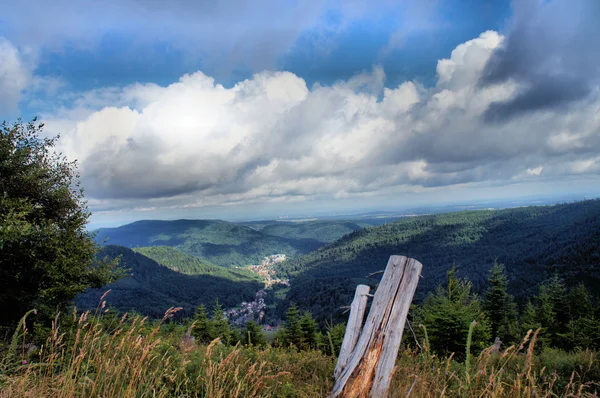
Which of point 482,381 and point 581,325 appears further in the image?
point 581,325

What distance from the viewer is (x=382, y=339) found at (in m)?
4.07

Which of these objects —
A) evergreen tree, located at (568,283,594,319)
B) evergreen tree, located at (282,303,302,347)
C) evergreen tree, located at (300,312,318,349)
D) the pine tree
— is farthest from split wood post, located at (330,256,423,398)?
evergreen tree, located at (568,283,594,319)

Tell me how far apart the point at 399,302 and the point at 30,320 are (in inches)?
554

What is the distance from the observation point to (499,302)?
3312 centimetres

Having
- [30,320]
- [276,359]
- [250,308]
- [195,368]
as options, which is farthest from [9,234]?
[250,308]

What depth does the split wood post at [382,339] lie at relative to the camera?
12.7ft

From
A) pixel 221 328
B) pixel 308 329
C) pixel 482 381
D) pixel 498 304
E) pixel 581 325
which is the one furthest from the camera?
pixel 498 304

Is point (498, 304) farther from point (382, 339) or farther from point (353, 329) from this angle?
point (382, 339)

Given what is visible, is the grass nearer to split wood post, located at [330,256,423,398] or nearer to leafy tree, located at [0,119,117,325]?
split wood post, located at [330,256,423,398]

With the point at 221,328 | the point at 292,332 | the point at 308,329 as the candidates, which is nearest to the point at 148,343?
the point at 221,328

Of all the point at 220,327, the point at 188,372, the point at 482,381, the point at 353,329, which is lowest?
the point at 220,327

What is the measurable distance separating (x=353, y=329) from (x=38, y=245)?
13571 mm

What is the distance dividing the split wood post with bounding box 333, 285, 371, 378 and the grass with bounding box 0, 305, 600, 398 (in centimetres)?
49

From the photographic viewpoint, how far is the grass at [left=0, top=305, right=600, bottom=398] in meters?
2.79
